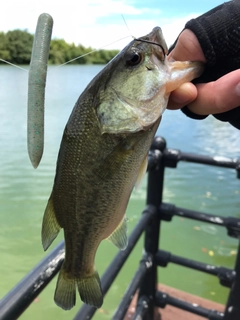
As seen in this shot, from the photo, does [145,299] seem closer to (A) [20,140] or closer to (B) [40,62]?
(B) [40,62]

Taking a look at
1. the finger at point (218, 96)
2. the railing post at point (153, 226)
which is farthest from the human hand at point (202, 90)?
the railing post at point (153, 226)

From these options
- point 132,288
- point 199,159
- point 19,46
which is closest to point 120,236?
point 132,288

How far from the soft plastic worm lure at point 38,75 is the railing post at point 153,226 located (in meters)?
1.49

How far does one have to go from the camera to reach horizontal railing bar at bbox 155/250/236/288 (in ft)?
7.85

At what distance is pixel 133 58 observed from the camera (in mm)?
1124

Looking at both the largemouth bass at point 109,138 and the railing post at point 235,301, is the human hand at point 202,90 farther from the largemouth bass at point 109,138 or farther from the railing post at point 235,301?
the railing post at point 235,301

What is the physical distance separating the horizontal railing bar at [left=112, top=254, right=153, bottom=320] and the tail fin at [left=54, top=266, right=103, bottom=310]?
763 millimetres

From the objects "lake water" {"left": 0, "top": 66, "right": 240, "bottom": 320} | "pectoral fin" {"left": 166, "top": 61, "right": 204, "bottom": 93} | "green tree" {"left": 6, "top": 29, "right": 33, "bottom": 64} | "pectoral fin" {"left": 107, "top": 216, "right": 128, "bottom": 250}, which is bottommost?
"lake water" {"left": 0, "top": 66, "right": 240, "bottom": 320}

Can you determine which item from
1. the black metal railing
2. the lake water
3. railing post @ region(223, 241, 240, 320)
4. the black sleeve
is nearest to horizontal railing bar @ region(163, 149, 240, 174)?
the black metal railing

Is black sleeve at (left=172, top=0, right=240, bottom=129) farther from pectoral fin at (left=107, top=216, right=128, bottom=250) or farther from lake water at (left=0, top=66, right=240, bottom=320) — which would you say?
lake water at (left=0, top=66, right=240, bottom=320)

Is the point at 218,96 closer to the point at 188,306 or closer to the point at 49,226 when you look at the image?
the point at 49,226

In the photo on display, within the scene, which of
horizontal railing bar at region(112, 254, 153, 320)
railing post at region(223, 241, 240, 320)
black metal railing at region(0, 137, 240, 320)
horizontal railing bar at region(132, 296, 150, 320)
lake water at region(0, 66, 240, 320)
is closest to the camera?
horizontal railing bar at region(112, 254, 153, 320)

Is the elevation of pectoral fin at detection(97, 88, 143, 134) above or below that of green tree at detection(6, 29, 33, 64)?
below

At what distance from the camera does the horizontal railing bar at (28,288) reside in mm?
1120
